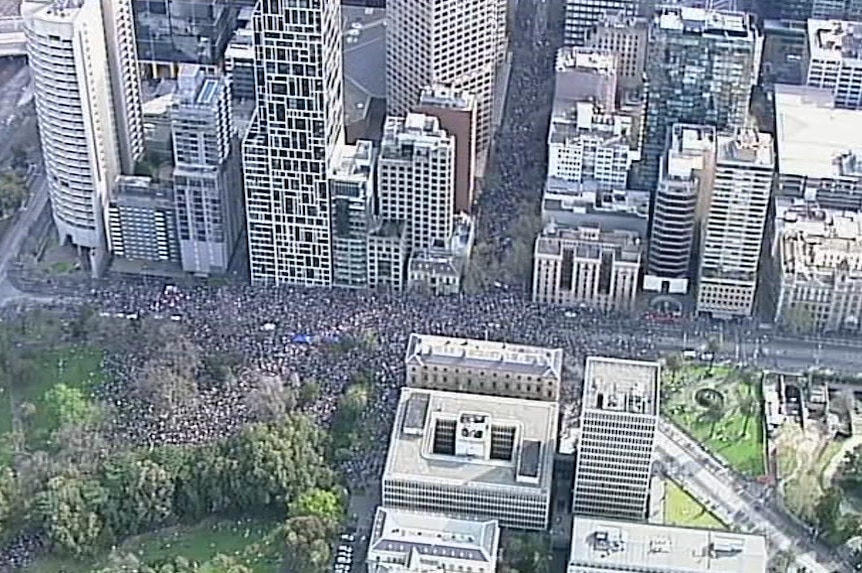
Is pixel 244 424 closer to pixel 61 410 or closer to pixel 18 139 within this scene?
pixel 61 410

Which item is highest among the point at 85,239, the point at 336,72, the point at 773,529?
the point at 336,72

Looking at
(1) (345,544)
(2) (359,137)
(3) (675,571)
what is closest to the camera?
(3) (675,571)

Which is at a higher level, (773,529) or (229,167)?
(229,167)


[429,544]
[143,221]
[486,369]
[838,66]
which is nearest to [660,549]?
[429,544]

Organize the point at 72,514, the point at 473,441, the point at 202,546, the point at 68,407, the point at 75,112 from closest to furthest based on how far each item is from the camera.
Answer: the point at 72,514 → the point at 202,546 → the point at 473,441 → the point at 68,407 → the point at 75,112

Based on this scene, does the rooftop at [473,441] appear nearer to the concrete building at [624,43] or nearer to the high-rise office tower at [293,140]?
the high-rise office tower at [293,140]

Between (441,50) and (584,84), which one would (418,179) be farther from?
(584,84)

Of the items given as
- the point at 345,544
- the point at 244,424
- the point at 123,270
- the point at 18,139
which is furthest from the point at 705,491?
the point at 18,139
